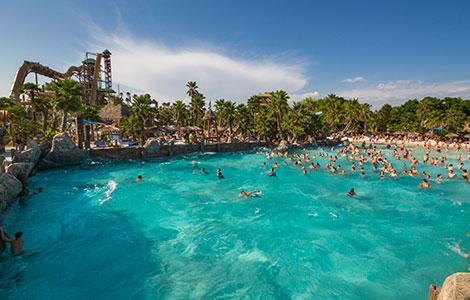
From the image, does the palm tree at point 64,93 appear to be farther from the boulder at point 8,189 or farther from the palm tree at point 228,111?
the palm tree at point 228,111

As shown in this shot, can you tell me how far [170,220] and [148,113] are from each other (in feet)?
74.8

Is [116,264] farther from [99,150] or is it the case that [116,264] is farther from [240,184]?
[99,150]

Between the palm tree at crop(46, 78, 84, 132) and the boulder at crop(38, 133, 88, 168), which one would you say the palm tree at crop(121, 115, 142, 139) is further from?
the boulder at crop(38, 133, 88, 168)

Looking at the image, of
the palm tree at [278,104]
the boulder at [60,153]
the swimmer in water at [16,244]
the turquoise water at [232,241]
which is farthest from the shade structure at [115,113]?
the swimmer in water at [16,244]

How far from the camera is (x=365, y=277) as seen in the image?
24.9 ft

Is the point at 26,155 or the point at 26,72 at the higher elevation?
the point at 26,72

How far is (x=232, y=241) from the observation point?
985 centimetres

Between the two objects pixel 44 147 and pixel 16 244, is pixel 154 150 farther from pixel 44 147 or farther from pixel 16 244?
pixel 16 244

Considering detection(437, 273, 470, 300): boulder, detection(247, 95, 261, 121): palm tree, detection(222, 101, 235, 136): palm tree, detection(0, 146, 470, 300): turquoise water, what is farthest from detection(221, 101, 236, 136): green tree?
detection(437, 273, 470, 300): boulder

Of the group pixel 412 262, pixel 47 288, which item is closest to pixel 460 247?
pixel 412 262

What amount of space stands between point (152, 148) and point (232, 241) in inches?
805

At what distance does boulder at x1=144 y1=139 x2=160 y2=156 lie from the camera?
26886 mm

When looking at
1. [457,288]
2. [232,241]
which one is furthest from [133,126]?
[457,288]

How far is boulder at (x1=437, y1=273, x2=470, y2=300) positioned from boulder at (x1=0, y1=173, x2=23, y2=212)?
607 inches
